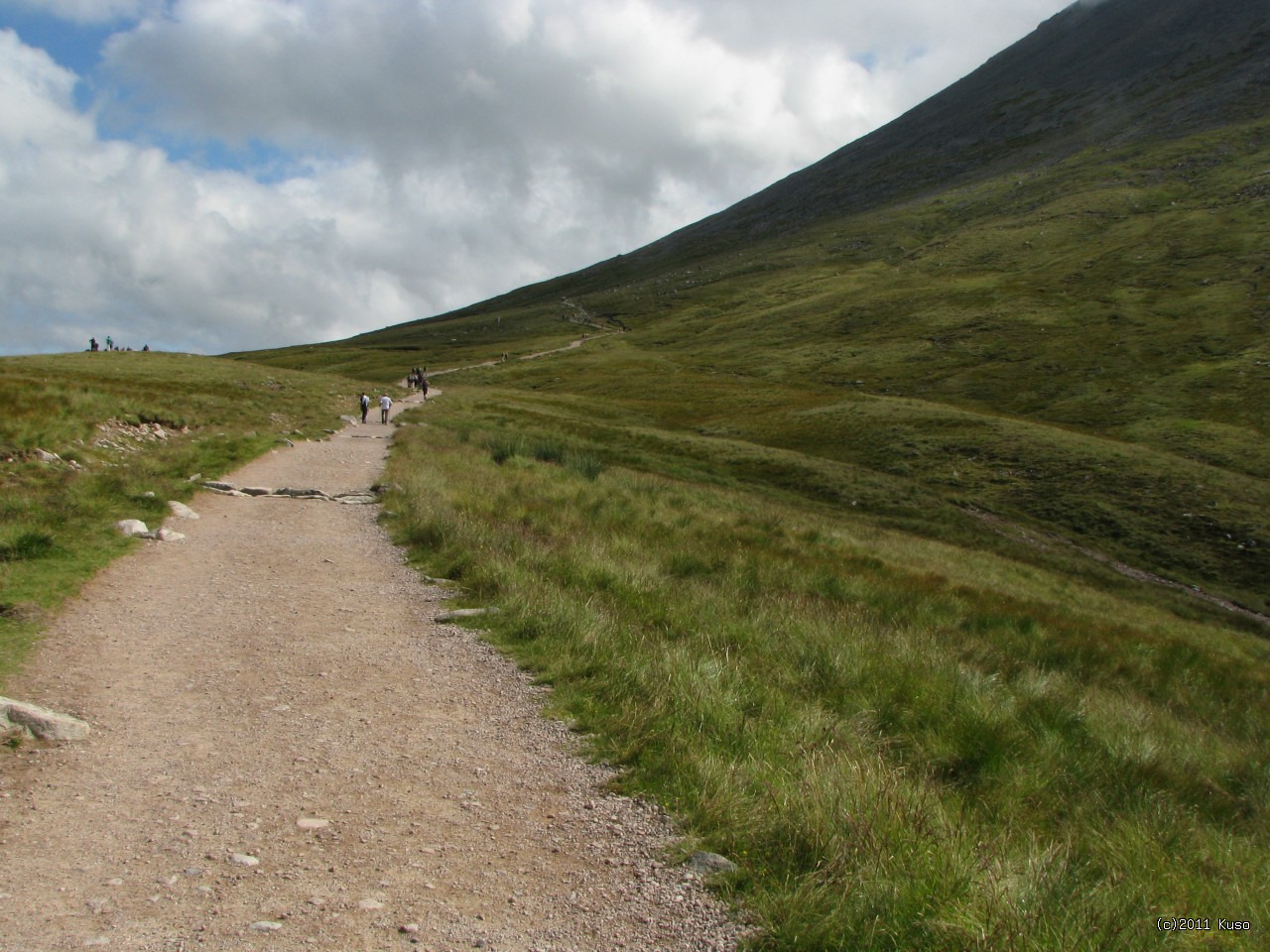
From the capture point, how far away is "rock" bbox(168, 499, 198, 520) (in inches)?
583

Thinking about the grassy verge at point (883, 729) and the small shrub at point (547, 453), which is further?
the small shrub at point (547, 453)

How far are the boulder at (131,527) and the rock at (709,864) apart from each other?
12.0 m

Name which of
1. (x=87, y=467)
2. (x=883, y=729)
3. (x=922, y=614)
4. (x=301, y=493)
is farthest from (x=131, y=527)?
(x=922, y=614)

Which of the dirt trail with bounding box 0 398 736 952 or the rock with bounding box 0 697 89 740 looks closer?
the dirt trail with bounding box 0 398 736 952

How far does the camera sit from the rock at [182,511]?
14820mm

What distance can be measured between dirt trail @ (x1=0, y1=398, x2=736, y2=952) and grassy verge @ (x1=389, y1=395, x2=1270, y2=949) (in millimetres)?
620

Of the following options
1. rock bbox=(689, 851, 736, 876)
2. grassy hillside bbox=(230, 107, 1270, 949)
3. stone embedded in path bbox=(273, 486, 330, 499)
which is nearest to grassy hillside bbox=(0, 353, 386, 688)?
stone embedded in path bbox=(273, 486, 330, 499)

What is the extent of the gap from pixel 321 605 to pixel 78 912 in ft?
21.1

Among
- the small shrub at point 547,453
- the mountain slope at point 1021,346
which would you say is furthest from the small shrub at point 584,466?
the mountain slope at point 1021,346

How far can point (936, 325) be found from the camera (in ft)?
339

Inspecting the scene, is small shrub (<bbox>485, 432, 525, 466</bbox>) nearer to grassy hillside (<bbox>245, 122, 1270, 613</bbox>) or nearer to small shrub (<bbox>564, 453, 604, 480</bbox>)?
small shrub (<bbox>564, 453, 604, 480</bbox>)

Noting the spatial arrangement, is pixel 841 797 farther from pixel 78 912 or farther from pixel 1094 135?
pixel 1094 135

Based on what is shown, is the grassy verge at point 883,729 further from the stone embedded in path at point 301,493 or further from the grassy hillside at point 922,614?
the stone embedded in path at point 301,493

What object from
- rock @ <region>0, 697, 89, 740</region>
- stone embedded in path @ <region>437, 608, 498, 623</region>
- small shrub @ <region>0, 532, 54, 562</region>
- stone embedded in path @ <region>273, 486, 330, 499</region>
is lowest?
stone embedded in path @ <region>437, 608, 498, 623</region>
